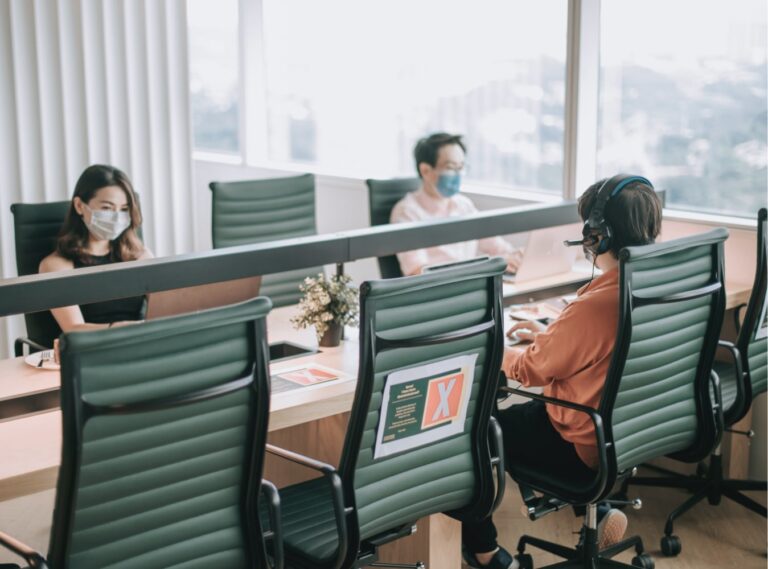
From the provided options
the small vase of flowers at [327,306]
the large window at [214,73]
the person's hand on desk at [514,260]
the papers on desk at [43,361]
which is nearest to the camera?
the papers on desk at [43,361]

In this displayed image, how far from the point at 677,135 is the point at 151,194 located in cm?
243

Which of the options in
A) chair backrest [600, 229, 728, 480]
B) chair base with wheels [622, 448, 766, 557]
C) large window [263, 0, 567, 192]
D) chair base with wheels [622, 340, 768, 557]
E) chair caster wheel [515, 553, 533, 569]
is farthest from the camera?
large window [263, 0, 567, 192]

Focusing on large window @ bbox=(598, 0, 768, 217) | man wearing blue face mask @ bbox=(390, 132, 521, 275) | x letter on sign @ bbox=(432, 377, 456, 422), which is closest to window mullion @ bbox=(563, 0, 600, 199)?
large window @ bbox=(598, 0, 768, 217)

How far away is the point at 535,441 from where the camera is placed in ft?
9.38

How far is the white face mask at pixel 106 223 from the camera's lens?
3535mm

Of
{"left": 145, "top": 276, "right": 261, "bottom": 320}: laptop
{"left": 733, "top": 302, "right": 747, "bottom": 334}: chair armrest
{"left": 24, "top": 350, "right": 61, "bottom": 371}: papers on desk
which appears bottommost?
{"left": 733, "top": 302, "right": 747, "bottom": 334}: chair armrest

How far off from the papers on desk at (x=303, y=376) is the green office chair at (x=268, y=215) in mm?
1361

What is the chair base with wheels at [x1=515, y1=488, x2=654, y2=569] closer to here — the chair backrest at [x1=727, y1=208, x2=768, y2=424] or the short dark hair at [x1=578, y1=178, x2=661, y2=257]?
the chair backrest at [x1=727, y1=208, x2=768, y2=424]

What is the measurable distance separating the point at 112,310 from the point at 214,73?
4.01 meters

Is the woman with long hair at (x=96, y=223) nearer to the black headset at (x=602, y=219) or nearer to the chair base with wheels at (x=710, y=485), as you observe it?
the black headset at (x=602, y=219)

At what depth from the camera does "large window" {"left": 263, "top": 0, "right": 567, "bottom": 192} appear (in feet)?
18.0

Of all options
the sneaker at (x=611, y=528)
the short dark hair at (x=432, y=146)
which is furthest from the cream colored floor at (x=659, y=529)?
the short dark hair at (x=432, y=146)

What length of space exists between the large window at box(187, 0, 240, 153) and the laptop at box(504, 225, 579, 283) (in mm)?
3626

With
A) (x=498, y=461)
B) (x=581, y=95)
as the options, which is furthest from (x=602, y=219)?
(x=581, y=95)
